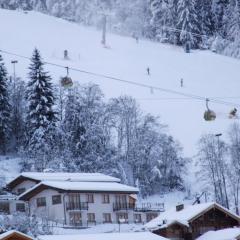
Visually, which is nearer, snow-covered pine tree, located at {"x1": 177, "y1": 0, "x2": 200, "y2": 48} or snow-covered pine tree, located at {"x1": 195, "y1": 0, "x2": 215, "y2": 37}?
snow-covered pine tree, located at {"x1": 177, "y1": 0, "x2": 200, "y2": 48}

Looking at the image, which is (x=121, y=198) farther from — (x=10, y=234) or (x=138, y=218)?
(x=10, y=234)

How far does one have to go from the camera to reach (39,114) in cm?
8606

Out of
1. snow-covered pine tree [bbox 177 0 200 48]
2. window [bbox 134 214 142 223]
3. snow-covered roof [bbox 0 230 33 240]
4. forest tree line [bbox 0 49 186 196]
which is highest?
snow-covered pine tree [bbox 177 0 200 48]

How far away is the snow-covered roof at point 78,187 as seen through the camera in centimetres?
7069

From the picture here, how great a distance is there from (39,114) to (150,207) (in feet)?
56.5

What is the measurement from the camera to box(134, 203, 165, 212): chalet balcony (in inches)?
3088

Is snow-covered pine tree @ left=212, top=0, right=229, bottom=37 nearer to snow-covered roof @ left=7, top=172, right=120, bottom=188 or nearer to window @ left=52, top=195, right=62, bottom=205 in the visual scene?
Answer: snow-covered roof @ left=7, top=172, right=120, bottom=188

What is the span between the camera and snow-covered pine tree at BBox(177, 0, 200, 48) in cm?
13912

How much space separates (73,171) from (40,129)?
20.1 feet

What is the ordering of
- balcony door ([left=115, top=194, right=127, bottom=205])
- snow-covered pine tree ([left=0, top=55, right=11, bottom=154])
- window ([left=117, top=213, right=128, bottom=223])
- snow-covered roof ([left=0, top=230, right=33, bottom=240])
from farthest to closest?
snow-covered pine tree ([left=0, top=55, right=11, bottom=154]) → balcony door ([left=115, top=194, right=127, bottom=205]) → window ([left=117, top=213, right=128, bottom=223]) → snow-covered roof ([left=0, top=230, right=33, bottom=240])

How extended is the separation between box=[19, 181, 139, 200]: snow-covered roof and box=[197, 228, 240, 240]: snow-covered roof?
12.8m

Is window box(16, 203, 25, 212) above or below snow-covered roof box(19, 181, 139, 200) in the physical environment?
below

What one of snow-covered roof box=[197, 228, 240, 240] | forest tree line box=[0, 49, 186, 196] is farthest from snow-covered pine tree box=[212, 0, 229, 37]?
snow-covered roof box=[197, 228, 240, 240]

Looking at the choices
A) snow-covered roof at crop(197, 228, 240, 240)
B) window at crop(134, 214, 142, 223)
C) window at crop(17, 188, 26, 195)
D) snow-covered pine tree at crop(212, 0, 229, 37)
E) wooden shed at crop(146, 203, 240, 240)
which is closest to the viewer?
snow-covered roof at crop(197, 228, 240, 240)
